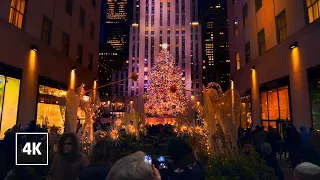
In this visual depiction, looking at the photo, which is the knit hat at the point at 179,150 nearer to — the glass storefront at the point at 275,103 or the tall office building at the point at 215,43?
the glass storefront at the point at 275,103

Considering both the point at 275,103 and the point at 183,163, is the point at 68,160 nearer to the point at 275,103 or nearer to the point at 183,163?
the point at 183,163

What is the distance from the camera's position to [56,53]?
16859mm

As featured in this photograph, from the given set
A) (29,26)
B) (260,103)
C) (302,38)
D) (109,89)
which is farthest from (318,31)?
(109,89)

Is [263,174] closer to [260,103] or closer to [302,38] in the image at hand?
[302,38]

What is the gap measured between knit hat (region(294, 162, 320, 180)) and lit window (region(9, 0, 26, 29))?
1420cm

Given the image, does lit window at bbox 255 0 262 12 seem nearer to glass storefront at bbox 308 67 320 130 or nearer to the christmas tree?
glass storefront at bbox 308 67 320 130

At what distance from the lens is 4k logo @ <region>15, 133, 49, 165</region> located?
6.70 feet

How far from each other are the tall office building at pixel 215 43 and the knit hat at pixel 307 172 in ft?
309

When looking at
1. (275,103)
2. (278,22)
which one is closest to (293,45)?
(278,22)

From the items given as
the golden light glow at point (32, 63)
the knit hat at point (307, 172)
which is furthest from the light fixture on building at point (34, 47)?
the knit hat at point (307, 172)

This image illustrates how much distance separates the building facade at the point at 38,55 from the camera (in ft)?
38.8

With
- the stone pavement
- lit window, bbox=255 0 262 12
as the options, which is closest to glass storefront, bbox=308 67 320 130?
the stone pavement

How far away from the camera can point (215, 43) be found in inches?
5915

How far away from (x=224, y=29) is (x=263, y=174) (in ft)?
517
